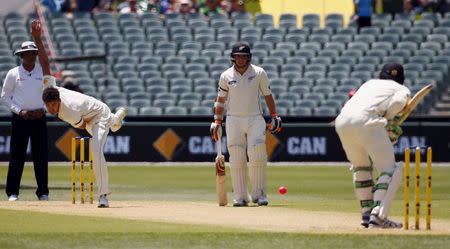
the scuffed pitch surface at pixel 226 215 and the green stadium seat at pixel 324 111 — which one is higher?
the scuffed pitch surface at pixel 226 215

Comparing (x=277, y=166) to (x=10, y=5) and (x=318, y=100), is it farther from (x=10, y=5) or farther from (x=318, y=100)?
(x=10, y=5)

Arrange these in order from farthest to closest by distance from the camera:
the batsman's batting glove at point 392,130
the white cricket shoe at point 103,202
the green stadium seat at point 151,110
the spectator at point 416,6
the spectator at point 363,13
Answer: the spectator at point 416,6 < the spectator at point 363,13 < the green stadium seat at point 151,110 < the white cricket shoe at point 103,202 < the batsman's batting glove at point 392,130

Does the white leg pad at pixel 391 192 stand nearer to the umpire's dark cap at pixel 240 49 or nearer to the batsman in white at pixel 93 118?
the umpire's dark cap at pixel 240 49

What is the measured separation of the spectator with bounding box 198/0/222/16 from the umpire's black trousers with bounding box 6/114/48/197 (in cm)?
1723

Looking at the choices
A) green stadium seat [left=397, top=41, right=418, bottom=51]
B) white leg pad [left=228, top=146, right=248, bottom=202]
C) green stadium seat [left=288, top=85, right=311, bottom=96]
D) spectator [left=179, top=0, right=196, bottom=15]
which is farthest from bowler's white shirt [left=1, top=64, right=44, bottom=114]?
spectator [left=179, top=0, right=196, bottom=15]

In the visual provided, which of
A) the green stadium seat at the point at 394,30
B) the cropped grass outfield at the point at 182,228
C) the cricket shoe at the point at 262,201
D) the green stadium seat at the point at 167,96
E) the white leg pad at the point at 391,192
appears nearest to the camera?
the cropped grass outfield at the point at 182,228

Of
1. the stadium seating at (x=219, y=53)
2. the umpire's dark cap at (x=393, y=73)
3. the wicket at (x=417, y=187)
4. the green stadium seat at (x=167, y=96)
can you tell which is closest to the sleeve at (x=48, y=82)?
the umpire's dark cap at (x=393, y=73)

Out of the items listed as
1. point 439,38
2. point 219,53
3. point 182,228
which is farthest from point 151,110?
point 182,228

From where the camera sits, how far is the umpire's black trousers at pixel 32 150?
53.9 ft

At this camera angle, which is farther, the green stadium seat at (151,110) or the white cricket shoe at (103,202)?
the green stadium seat at (151,110)

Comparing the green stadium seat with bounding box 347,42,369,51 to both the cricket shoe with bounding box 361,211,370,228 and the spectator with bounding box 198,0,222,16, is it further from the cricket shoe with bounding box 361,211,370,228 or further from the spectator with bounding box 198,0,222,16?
the cricket shoe with bounding box 361,211,370,228

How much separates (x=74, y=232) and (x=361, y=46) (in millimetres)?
20385

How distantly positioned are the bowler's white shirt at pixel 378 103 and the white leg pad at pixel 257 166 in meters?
3.45

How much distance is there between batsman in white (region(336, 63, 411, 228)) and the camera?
11.9 m
